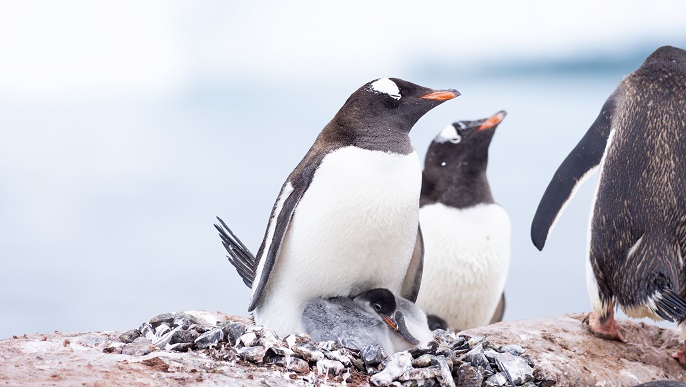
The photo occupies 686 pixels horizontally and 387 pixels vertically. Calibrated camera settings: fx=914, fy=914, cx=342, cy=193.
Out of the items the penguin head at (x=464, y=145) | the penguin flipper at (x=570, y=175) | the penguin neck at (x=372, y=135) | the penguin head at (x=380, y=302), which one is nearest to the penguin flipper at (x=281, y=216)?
the penguin neck at (x=372, y=135)

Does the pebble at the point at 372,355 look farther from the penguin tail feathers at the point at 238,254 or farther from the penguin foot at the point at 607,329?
the penguin foot at the point at 607,329

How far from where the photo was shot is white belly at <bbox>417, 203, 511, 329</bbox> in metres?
4.88

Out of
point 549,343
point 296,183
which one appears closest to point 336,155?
point 296,183

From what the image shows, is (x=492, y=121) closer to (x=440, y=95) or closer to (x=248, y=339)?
(x=440, y=95)

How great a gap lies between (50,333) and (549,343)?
6.28 ft

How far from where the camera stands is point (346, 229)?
3.11 meters

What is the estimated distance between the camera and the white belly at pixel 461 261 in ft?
16.0

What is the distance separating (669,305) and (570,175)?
69 cm

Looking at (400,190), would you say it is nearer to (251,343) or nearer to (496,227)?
(251,343)

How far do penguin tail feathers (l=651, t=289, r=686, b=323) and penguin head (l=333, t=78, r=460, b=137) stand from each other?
111 cm

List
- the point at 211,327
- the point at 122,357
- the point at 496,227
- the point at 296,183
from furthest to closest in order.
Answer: the point at 496,227 → the point at 296,183 → the point at 211,327 → the point at 122,357

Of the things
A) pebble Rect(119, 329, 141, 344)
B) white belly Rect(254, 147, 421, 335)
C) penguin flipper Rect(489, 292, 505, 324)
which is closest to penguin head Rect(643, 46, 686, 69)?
white belly Rect(254, 147, 421, 335)

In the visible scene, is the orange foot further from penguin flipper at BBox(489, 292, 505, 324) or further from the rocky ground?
penguin flipper at BBox(489, 292, 505, 324)

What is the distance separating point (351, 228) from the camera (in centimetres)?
311
